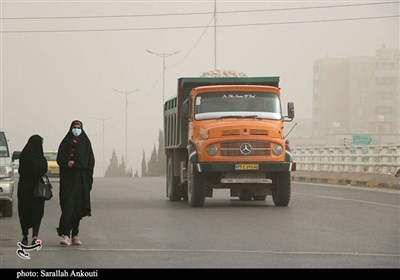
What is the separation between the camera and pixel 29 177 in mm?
14641

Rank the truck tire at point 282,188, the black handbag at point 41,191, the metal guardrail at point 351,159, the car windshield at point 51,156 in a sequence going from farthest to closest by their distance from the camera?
the car windshield at point 51,156, the metal guardrail at point 351,159, the truck tire at point 282,188, the black handbag at point 41,191

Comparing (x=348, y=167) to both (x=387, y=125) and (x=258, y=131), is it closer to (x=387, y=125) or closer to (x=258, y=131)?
(x=258, y=131)

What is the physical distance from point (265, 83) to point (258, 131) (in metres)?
2.49

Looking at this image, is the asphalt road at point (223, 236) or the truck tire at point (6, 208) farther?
the truck tire at point (6, 208)

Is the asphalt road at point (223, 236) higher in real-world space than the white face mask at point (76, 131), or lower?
lower

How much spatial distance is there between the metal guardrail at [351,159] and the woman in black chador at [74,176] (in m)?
22.4

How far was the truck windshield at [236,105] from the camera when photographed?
25.2 meters

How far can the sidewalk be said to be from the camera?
1476 inches

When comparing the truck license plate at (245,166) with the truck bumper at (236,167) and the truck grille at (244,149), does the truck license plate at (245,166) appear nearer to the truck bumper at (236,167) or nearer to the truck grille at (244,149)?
the truck bumper at (236,167)

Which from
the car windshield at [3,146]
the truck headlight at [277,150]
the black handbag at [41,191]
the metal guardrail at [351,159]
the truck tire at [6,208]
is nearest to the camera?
the black handbag at [41,191]

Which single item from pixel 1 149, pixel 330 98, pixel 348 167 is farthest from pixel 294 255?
pixel 330 98

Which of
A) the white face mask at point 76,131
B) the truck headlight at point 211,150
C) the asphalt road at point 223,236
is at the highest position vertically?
the white face mask at point 76,131

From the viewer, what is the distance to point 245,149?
2428 cm

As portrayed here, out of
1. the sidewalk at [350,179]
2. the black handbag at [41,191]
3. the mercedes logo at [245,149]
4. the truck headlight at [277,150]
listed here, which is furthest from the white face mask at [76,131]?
the sidewalk at [350,179]
